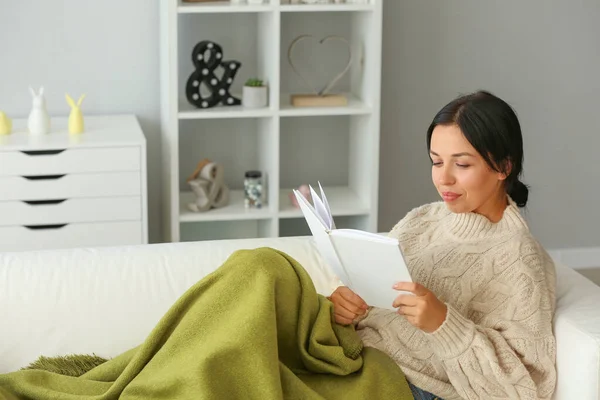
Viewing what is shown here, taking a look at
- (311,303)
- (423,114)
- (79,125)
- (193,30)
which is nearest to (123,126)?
(79,125)

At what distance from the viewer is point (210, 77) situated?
3.22 m

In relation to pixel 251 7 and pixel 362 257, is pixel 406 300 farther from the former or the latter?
pixel 251 7

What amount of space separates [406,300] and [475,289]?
0.66 feet

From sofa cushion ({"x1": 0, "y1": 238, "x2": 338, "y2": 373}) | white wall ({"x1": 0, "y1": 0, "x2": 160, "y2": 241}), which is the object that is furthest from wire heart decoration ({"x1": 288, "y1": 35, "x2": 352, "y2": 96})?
sofa cushion ({"x1": 0, "y1": 238, "x2": 338, "y2": 373})

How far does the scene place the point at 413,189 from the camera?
3.71m

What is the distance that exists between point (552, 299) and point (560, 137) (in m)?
1.97

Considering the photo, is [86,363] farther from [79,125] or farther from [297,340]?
[79,125]

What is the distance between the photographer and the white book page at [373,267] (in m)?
1.70

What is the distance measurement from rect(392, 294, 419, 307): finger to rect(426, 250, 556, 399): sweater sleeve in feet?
0.24

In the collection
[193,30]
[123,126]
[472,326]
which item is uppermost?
[193,30]

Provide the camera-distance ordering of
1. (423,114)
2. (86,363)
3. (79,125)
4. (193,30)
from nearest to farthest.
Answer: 1. (86,363)
2. (79,125)
3. (193,30)
4. (423,114)

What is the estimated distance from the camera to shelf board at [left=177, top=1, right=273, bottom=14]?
3061mm

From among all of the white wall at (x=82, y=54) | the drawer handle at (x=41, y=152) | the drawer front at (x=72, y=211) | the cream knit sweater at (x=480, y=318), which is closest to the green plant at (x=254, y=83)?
the white wall at (x=82, y=54)

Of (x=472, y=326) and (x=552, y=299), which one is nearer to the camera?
(x=472, y=326)
